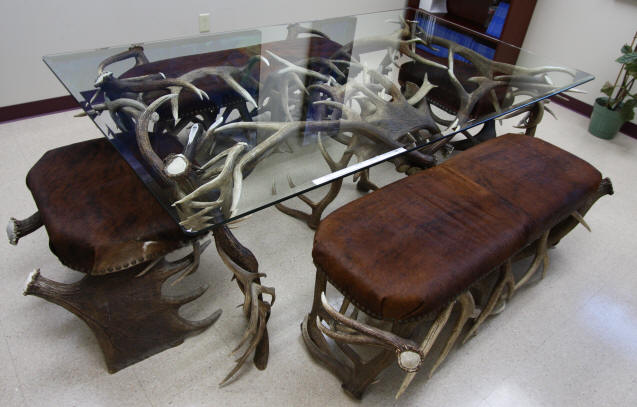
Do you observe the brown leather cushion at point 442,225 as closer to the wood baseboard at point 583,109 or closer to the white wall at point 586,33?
the white wall at point 586,33

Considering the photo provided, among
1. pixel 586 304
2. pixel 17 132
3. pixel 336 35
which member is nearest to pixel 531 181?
pixel 586 304

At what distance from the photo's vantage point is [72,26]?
2.28 m

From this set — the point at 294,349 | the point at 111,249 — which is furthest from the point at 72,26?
the point at 294,349

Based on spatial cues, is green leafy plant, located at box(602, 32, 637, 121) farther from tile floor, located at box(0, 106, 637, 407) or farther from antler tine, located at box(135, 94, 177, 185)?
antler tine, located at box(135, 94, 177, 185)

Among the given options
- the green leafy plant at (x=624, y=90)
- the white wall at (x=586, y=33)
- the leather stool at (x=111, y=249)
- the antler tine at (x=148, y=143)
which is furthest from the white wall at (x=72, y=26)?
the green leafy plant at (x=624, y=90)

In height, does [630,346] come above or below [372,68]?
below

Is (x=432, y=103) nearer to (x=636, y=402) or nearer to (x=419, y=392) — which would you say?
(x=419, y=392)

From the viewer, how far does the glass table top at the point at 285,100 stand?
1.17 meters

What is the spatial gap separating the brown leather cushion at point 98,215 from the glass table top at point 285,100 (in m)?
0.12

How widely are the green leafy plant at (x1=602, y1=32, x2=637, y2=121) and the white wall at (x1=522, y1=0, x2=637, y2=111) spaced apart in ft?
0.35

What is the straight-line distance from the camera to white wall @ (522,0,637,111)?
263 cm

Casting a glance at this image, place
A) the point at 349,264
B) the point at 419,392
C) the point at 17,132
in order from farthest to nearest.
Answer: the point at 17,132, the point at 419,392, the point at 349,264

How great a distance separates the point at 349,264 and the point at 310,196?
90cm

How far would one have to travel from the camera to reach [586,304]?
1.65 metres
